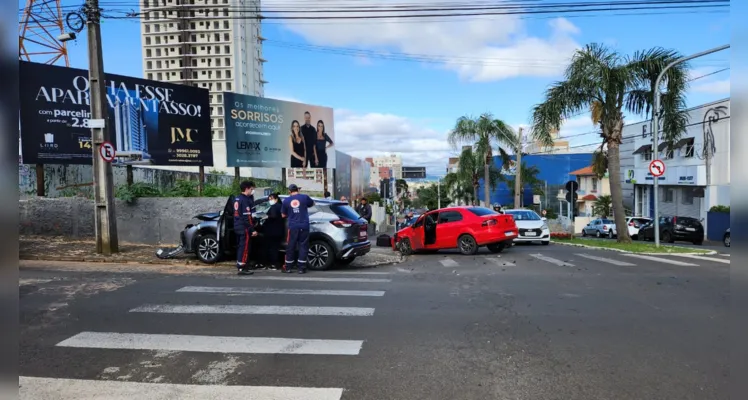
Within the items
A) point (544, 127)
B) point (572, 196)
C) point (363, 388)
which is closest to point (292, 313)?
point (363, 388)

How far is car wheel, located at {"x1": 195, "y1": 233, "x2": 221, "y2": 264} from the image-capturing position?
11.2 meters

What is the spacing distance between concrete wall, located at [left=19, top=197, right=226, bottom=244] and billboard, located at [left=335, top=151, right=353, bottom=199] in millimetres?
23214

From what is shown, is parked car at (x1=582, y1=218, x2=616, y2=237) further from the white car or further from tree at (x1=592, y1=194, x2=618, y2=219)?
the white car

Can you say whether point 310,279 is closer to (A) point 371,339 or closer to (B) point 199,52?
(A) point 371,339

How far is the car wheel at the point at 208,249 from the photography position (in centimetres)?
1116

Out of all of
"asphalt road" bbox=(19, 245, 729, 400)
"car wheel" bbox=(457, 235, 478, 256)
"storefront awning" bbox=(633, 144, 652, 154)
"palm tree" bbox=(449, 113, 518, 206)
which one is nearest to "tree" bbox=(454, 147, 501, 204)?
"palm tree" bbox=(449, 113, 518, 206)

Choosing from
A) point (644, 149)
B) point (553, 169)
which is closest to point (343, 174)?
point (644, 149)

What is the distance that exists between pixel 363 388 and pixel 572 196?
27225 millimetres

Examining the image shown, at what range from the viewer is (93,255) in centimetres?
1183

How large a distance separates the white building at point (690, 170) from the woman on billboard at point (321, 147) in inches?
755

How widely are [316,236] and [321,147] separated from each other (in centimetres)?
1556

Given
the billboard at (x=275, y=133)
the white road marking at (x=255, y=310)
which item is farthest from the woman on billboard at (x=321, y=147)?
the white road marking at (x=255, y=310)

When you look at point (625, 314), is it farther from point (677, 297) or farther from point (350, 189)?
point (350, 189)

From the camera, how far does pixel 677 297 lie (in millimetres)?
7434
